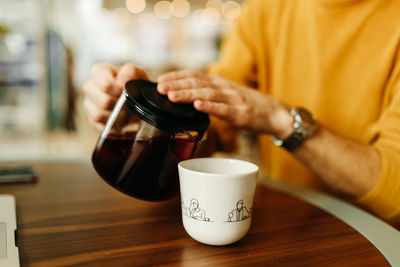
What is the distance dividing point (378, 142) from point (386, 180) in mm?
123

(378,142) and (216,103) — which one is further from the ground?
(216,103)

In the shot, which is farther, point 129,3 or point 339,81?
point 129,3

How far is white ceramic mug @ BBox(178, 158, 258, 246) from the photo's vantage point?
44 centimetres

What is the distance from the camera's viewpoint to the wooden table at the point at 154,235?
1.42 feet

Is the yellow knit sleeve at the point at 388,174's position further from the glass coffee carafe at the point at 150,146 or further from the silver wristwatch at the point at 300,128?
the glass coffee carafe at the point at 150,146

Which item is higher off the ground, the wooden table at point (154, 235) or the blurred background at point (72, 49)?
the wooden table at point (154, 235)

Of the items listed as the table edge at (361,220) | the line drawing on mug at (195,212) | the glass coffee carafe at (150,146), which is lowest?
the table edge at (361,220)

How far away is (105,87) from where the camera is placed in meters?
0.71

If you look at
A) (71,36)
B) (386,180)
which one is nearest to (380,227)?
(386,180)

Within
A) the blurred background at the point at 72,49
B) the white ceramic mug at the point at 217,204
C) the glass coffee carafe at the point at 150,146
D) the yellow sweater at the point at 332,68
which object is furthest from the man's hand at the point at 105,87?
the blurred background at the point at 72,49

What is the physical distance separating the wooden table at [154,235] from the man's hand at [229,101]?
0.14 meters

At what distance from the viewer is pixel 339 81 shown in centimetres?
98

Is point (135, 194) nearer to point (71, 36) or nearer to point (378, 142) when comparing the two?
point (378, 142)

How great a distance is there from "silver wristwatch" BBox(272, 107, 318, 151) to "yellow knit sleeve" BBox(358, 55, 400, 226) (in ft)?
0.49
